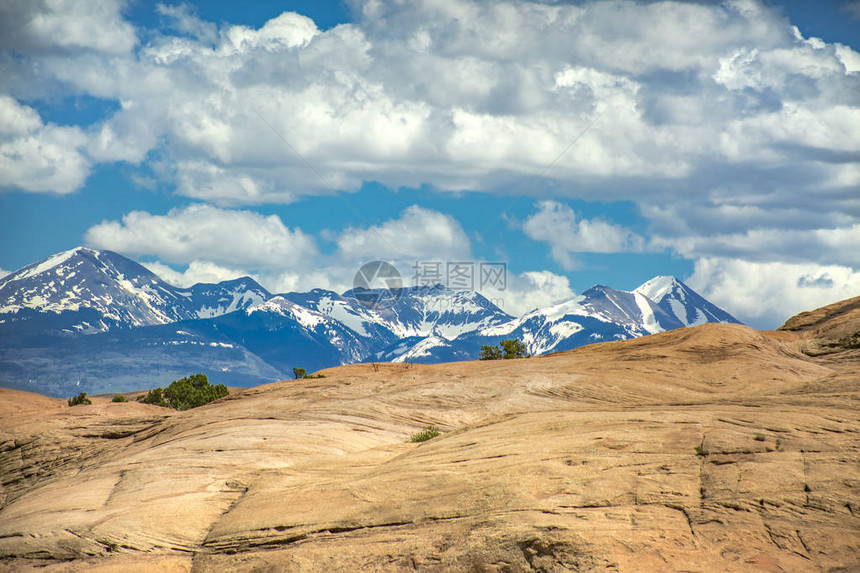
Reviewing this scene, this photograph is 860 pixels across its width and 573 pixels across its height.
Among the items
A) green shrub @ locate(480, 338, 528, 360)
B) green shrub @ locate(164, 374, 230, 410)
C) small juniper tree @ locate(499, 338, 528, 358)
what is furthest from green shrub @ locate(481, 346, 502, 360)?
green shrub @ locate(164, 374, 230, 410)

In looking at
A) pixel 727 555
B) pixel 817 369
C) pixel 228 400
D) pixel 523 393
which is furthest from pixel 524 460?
pixel 228 400

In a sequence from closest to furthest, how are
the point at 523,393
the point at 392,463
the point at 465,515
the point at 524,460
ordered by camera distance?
the point at 465,515
the point at 524,460
the point at 392,463
the point at 523,393

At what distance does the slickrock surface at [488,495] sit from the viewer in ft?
68.8

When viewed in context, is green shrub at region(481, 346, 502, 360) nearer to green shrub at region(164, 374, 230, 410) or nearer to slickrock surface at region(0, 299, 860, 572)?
green shrub at region(164, 374, 230, 410)

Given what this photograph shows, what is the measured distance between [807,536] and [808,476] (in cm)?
331

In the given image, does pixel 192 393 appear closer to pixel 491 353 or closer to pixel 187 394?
pixel 187 394

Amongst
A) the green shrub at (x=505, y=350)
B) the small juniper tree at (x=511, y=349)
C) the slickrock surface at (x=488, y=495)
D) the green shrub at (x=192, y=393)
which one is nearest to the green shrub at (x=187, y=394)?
Answer: the green shrub at (x=192, y=393)

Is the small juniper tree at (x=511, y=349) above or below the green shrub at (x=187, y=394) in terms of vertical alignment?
above

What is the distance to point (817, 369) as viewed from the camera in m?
54.9

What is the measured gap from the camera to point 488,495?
25297 mm

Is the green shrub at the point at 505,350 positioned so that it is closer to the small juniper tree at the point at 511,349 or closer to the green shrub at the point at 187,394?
the small juniper tree at the point at 511,349

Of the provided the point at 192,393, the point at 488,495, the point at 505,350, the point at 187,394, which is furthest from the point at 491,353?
the point at 488,495

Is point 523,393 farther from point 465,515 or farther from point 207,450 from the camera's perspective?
point 465,515

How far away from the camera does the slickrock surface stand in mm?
20969
